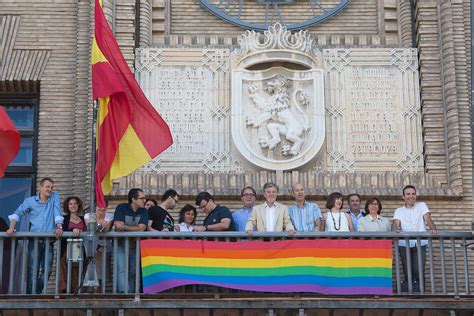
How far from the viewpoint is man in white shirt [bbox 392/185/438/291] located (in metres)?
15.5

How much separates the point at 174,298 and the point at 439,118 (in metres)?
5.53

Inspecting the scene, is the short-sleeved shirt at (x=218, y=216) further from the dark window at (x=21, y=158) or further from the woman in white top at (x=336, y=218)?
the dark window at (x=21, y=158)

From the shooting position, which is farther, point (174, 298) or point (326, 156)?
point (326, 156)

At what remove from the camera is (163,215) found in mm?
15664

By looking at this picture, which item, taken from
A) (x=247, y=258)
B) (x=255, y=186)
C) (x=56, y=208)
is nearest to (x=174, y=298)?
(x=247, y=258)

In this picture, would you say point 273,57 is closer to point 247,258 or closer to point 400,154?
point 400,154

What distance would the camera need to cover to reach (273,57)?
18234mm

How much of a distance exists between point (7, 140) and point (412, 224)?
527cm

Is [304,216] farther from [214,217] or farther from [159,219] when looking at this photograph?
[159,219]

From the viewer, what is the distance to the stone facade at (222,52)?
1777cm

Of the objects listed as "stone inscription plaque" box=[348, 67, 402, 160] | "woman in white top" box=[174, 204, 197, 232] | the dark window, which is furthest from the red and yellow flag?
"stone inscription plaque" box=[348, 67, 402, 160]

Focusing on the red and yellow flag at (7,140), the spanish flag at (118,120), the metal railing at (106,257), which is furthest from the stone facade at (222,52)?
the metal railing at (106,257)

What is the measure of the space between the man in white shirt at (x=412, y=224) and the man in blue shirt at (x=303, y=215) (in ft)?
3.16

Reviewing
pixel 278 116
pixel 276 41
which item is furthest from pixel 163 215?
pixel 276 41
